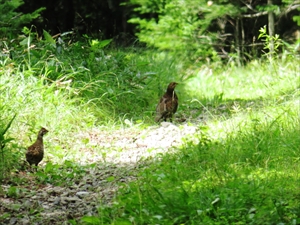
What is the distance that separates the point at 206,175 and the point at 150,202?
72 centimetres

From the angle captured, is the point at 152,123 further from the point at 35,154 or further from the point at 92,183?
the point at 92,183

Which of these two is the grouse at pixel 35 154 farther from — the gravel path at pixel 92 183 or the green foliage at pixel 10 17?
the green foliage at pixel 10 17

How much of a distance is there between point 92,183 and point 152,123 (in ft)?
8.45

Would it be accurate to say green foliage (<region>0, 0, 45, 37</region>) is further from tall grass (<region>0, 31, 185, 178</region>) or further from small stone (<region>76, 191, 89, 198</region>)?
small stone (<region>76, 191, 89, 198</region>)

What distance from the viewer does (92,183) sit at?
5.41 m

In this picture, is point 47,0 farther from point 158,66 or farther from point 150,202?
point 150,202

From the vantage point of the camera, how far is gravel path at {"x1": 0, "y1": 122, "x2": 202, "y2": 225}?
4621 mm

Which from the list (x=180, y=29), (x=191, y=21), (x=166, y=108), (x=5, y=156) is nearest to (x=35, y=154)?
(x=5, y=156)

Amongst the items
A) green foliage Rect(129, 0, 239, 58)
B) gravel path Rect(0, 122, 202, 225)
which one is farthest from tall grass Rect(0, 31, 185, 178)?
green foliage Rect(129, 0, 239, 58)

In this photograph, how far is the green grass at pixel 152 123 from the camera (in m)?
4.11

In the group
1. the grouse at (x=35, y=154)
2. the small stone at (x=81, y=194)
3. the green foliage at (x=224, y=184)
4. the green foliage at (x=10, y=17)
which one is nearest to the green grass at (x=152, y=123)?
the green foliage at (x=224, y=184)

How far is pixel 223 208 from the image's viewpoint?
3.95 metres

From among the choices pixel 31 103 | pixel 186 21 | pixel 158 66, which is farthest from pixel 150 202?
pixel 186 21

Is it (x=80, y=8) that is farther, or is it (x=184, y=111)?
(x=80, y=8)
